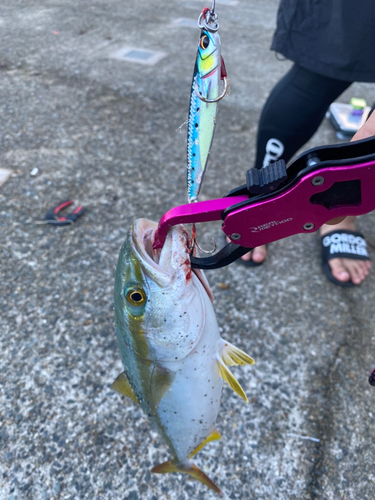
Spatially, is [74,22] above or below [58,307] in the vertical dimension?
above

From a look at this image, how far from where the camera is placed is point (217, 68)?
0.88m

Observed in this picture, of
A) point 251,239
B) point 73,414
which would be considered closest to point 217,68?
point 251,239

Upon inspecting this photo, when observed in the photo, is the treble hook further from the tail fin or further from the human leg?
the tail fin

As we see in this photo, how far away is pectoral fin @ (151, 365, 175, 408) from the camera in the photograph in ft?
4.15

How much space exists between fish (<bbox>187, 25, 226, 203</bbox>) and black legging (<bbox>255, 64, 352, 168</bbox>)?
1.28 metres

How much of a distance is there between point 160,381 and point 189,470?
47 centimetres

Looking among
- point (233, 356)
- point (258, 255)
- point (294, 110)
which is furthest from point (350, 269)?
point (233, 356)

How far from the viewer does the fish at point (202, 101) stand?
34.0 inches

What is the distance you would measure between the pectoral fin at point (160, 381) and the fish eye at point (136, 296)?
0.26 meters

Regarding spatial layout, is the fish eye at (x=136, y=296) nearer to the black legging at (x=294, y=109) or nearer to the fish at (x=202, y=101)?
the fish at (x=202, y=101)

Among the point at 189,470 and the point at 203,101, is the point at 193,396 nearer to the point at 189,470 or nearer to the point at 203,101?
the point at 189,470

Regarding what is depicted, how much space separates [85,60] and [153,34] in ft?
4.94

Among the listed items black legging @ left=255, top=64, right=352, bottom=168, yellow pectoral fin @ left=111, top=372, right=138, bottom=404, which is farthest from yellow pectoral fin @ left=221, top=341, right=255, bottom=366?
black legging @ left=255, top=64, right=352, bottom=168

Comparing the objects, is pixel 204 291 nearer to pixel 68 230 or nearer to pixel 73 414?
pixel 73 414
